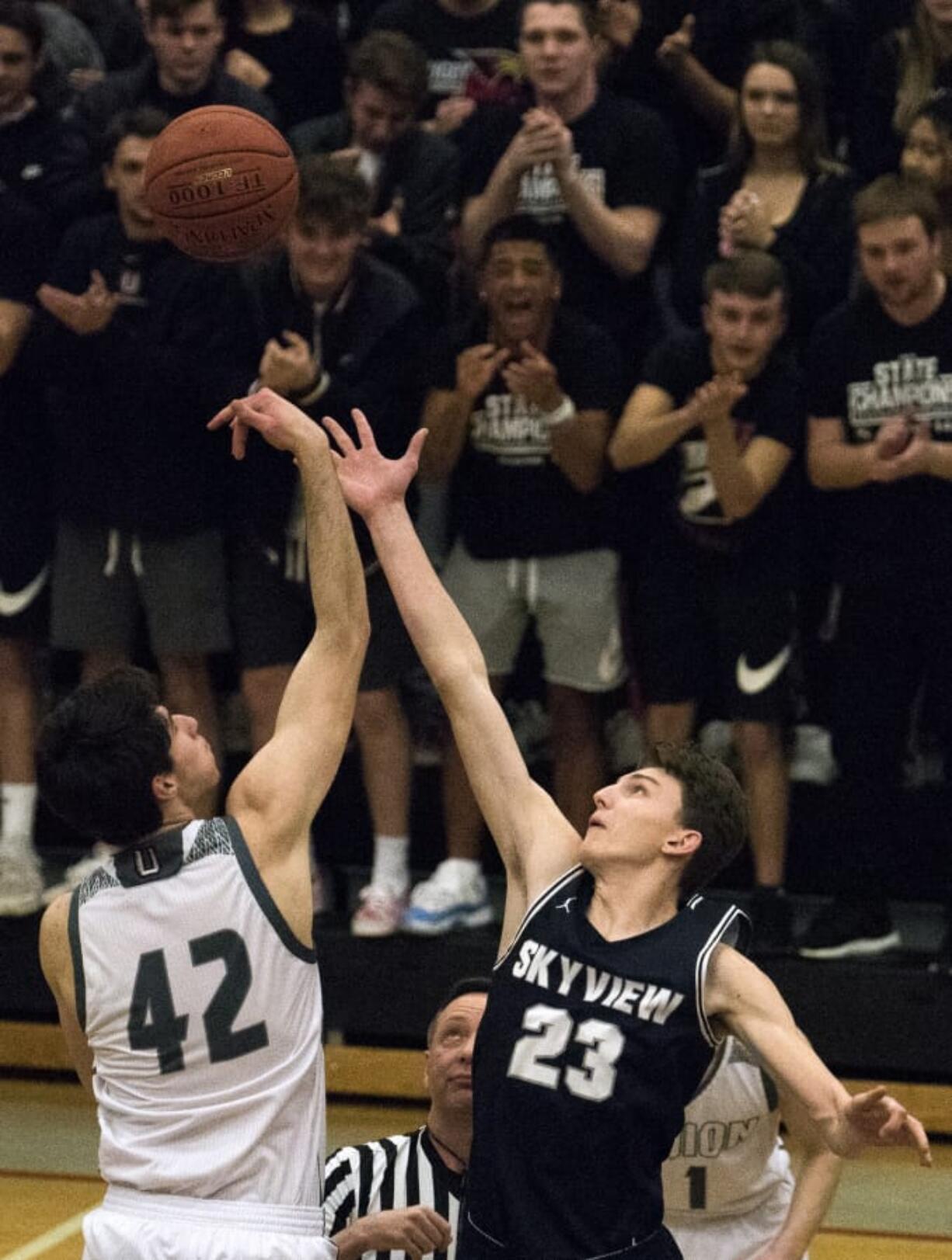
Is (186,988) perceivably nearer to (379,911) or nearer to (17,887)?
(379,911)

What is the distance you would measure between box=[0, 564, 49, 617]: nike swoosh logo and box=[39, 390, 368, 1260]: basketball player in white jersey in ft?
13.0

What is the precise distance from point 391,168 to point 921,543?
2.18m

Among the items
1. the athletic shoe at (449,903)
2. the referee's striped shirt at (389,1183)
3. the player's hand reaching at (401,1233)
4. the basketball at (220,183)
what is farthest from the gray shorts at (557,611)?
the player's hand reaching at (401,1233)

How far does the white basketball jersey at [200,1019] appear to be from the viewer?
12.9 feet

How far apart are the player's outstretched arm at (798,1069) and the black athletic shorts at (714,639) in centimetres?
337

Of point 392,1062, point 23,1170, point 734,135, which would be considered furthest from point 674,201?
point 23,1170

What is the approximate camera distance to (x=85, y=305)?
736 centimetres

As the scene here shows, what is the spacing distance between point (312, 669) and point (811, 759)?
3.89 meters

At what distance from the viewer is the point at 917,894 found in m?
7.88

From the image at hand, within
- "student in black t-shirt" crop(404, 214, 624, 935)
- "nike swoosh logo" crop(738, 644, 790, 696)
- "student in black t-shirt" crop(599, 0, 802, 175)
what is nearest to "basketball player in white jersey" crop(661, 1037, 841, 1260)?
"nike swoosh logo" crop(738, 644, 790, 696)

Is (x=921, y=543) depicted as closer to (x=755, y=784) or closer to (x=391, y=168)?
(x=755, y=784)

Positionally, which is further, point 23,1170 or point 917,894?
point 917,894

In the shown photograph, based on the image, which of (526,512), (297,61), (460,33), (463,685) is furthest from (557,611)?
(463,685)

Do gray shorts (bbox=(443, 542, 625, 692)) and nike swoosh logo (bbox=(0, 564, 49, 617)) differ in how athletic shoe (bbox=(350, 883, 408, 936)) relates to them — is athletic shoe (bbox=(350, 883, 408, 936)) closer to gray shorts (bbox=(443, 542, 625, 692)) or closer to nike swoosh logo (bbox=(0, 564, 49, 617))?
gray shorts (bbox=(443, 542, 625, 692))
